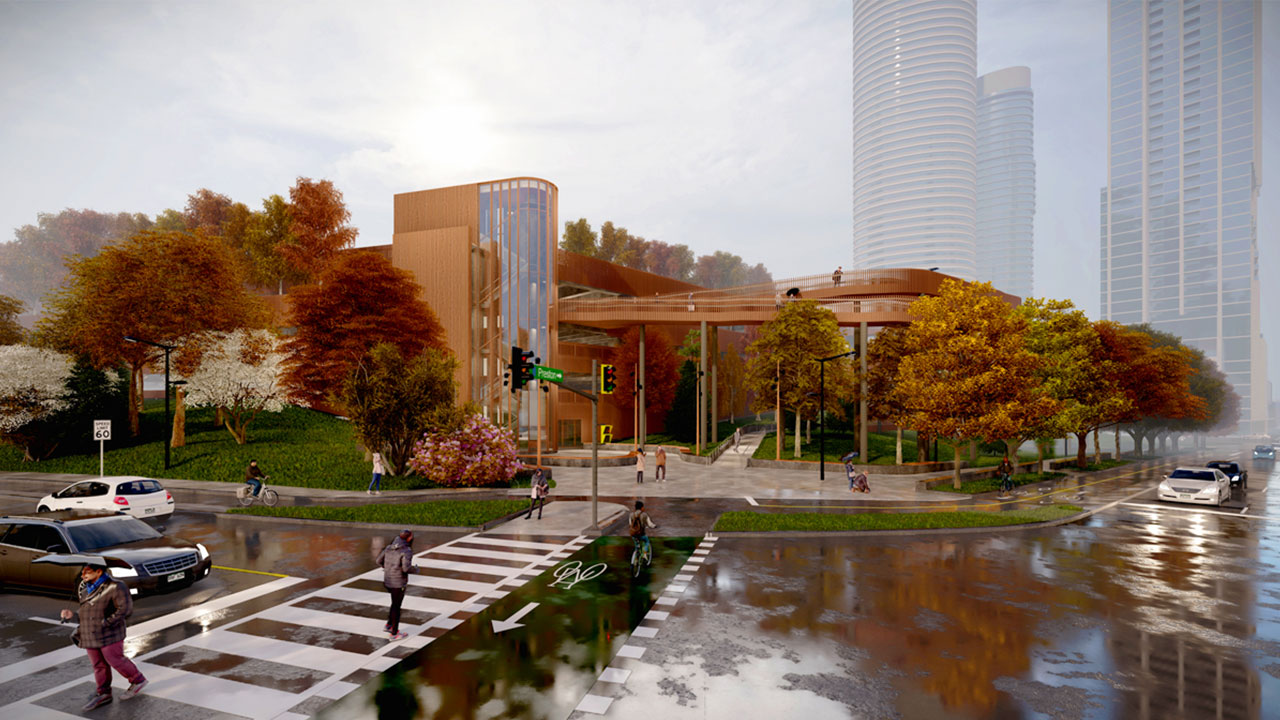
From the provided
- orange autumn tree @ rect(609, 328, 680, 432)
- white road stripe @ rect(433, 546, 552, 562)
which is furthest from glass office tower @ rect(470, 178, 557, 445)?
white road stripe @ rect(433, 546, 552, 562)

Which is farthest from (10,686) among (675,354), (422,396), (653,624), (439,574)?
(675,354)

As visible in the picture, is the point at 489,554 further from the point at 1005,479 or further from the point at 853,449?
the point at 853,449

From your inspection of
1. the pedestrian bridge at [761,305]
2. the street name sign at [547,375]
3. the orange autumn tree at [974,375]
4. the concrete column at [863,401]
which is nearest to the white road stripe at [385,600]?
the street name sign at [547,375]

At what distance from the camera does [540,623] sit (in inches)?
432

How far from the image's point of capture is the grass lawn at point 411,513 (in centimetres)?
1964

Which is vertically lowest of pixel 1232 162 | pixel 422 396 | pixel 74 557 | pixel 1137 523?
pixel 1137 523

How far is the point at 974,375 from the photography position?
1168 inches

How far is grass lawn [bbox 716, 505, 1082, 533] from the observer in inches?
760

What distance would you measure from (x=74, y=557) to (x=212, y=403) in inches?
1150

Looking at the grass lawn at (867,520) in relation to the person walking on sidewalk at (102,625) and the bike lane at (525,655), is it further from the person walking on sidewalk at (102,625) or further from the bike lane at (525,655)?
the person walking on sidewalk at (102,625)

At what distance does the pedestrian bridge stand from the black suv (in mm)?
34484

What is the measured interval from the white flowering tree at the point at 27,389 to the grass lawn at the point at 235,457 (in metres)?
2.19

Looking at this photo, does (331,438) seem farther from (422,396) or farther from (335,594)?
(335,594)

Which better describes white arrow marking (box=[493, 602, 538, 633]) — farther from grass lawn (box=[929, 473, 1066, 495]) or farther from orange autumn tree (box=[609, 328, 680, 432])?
orange autumn tree (box=[609, 328, 680, 432])
